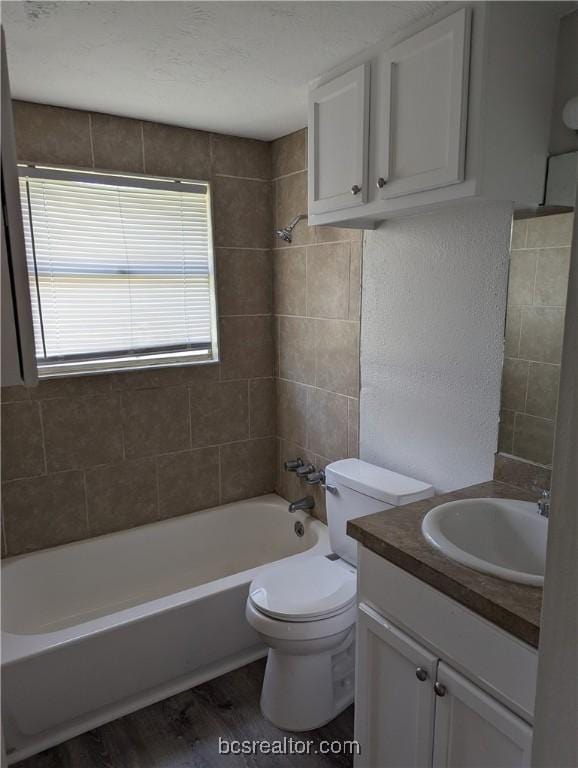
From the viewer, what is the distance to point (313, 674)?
6.29ft

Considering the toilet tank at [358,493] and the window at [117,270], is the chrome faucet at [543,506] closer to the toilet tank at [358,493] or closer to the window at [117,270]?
the toilet tank at [358,493]

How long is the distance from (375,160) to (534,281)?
63 centimetres

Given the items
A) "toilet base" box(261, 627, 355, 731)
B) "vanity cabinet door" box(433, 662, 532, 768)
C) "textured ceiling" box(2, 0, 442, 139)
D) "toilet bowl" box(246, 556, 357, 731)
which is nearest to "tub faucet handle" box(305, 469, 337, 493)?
"toilet bowl" box(246, 556, 357, 731)

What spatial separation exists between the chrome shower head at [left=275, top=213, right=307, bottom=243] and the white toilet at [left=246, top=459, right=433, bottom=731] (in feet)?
4.07

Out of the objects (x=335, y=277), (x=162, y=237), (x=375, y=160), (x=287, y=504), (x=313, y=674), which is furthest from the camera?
(x=287, y=504)

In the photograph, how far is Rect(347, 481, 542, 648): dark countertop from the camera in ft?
3.36

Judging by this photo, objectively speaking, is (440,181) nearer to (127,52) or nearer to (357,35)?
(357,35)

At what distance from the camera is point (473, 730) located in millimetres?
1149

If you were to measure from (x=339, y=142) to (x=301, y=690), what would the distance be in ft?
6.50

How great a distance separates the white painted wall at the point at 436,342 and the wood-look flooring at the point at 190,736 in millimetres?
1070

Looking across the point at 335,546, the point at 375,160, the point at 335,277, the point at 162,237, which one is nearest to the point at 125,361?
the point at 162,237

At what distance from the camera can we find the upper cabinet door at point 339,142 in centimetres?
169

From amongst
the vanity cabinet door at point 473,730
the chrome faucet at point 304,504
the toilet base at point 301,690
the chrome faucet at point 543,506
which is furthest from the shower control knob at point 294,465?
the vanity cabinet door at point 473,730

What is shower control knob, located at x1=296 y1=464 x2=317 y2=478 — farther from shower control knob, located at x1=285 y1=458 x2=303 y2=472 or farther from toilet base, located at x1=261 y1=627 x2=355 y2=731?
toilet base, located at x1=261 y1=627 x2=355 y2=731
